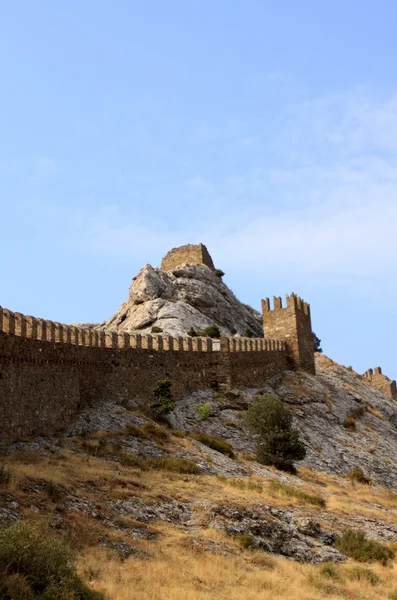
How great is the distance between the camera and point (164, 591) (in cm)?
1562

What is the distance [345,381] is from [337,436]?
14235 millimetres

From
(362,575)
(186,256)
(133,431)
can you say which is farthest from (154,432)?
(186,256)

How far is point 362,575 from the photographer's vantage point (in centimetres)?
2000

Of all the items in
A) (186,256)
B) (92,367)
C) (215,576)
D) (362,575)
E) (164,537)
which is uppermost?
Result: (186,256)

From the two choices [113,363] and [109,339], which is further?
[109,339]

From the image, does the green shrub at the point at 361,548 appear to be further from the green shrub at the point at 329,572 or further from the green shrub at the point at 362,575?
the green shrub at the point at 329,572

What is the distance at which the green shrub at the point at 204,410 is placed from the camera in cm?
3841

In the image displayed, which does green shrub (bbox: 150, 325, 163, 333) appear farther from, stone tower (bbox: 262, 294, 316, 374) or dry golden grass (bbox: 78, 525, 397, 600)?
dry golden grass (bbox: 78, 525, 397, 600)

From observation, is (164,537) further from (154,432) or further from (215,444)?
(215,444)

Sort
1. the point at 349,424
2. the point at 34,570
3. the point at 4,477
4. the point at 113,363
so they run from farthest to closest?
the point at 349,424
the point at 113,363
the point at 4,477
the point at 34,570

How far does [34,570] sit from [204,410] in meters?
24.5

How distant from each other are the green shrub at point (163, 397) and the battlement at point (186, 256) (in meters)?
32.4

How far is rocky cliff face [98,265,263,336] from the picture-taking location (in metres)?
53.7

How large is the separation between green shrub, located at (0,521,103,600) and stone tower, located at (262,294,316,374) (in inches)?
1519
